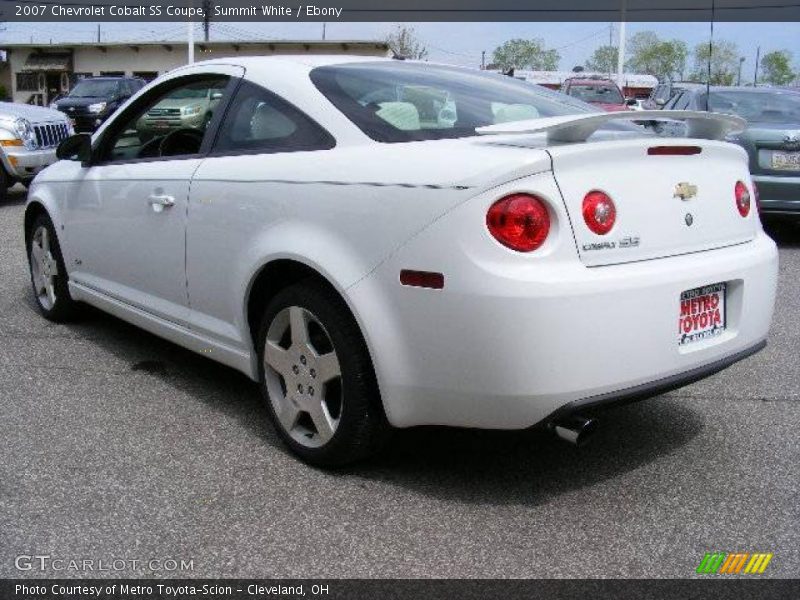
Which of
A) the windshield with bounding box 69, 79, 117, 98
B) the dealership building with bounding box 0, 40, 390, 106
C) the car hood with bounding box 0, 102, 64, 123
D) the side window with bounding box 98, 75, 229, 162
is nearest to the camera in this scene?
the side window with bounding box 98, 75, 229, 162

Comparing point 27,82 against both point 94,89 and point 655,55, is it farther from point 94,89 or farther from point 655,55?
point 655,55

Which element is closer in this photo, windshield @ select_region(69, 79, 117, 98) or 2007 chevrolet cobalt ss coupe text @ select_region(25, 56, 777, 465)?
2007 chevrolet cobalt ss coupe text @ select_region(25, 56, 777, 465)

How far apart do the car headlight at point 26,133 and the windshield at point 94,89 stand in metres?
10.2

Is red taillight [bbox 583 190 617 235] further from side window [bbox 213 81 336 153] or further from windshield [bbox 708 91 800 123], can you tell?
windshield [bbox 708 91 800 123]

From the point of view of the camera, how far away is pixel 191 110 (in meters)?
4.25

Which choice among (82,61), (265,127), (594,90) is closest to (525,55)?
(82,61)

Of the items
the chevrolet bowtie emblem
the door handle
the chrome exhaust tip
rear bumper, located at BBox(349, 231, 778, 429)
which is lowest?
the chrome exhaust tip

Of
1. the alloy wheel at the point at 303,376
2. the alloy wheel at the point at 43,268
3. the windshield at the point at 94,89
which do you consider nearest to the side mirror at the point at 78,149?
the alloy wheel at the point at 43,268

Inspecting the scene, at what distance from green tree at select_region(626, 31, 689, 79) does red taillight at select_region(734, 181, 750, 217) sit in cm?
8031

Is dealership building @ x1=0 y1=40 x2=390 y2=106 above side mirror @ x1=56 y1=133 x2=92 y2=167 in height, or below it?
above

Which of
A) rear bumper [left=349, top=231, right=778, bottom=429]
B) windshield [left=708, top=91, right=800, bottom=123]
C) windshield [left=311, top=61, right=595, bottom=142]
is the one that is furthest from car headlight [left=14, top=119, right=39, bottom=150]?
rear bumper [left=349, top=231, right=778, bottom=429]

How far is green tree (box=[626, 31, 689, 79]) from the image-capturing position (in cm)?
7988
